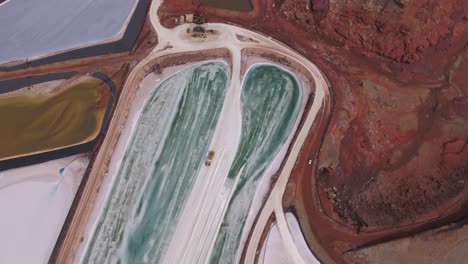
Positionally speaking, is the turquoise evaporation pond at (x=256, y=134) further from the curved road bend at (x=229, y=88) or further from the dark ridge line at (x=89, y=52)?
the dark ridge line at (x=89, y=52)

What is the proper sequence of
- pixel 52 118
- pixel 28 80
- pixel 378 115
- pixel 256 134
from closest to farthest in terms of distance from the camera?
pixel 378 115 < pixel 52 118 < pixel 256 134 < pixel 28 80

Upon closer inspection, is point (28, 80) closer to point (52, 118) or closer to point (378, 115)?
point (52, 118)

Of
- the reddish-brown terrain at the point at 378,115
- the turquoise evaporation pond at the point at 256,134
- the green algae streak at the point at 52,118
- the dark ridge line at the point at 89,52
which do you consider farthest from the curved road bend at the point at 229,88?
the dark ridge line at the point at 89,52

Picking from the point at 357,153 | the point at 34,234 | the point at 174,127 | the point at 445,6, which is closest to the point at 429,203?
the point at 357,153

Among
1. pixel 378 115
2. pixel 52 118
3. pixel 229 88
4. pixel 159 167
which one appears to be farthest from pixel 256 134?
pixel 52 118

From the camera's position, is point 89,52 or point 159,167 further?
point 89,52

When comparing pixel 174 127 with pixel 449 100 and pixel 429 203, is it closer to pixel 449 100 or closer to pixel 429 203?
pixel 429 203
